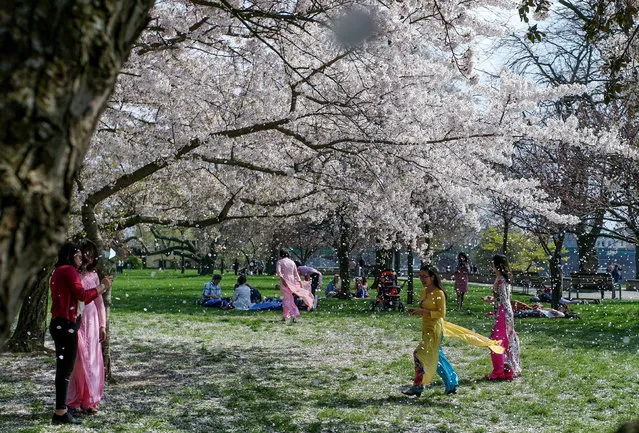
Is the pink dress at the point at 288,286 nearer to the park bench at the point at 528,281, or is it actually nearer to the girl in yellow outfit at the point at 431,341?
the girl in yellow outfit at the point at 431,341

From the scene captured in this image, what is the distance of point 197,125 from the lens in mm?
10453

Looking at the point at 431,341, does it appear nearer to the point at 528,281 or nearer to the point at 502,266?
the point at 502,266

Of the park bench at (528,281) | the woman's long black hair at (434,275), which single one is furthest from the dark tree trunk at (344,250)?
the woman's long black hair at (434,275)

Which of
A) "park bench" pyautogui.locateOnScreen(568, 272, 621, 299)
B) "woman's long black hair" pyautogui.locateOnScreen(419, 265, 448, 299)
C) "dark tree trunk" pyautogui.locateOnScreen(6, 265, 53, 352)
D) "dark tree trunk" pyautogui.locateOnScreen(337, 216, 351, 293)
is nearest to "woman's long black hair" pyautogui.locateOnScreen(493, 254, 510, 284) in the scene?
"woman's long black hair" pyautogui.locateOnScreen(419, 265, 448, 299)

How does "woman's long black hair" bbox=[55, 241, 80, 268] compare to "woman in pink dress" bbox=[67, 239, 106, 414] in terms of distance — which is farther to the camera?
"woman in pink dress" bbox=[67, 239, 106, 414]

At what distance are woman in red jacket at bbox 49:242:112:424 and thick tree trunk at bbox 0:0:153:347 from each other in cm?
572

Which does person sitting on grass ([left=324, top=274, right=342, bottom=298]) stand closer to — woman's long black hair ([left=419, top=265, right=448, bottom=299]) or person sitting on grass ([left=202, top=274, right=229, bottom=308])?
person sitting on grass ([left=202, top=274, right=229, bottom=308])

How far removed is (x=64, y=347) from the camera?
7.22 m

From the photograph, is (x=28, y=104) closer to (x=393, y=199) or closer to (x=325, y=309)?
(x=393, y=199)

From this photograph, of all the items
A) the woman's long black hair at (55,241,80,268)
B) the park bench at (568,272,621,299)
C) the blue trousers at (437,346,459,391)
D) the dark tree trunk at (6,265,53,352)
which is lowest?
the blue trousers at (437,346,459,391)

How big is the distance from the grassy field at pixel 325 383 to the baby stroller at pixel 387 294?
4074mm

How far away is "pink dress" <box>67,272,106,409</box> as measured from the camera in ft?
24.8

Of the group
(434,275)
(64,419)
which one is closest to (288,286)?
(434,275)

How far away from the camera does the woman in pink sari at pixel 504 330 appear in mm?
10031
